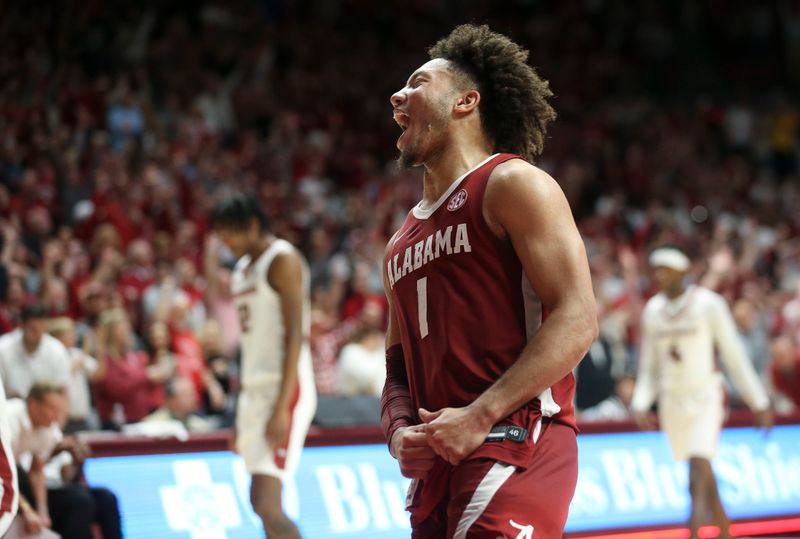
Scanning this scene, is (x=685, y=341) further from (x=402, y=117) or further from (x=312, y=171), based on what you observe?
(x=312, y=171)

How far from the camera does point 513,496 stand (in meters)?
2.97

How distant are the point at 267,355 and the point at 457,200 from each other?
3.47 meters

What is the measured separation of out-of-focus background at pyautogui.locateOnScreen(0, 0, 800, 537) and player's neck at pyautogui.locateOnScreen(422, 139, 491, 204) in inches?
157

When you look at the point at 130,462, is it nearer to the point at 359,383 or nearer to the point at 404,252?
the point at 359,383

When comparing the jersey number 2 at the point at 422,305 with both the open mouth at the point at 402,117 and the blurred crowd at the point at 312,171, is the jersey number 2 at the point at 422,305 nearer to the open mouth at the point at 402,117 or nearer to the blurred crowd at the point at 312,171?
the open mouth at the point at 402,117

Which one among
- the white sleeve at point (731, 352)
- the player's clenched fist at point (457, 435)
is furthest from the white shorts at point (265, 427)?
the white sleeve at point (731, 352)

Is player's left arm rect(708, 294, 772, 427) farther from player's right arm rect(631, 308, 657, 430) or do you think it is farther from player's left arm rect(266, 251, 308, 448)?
player's left arm rect(266, 251, 308, 448)

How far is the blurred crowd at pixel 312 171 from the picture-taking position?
10359 mm

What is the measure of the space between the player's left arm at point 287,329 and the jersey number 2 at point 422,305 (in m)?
3.16

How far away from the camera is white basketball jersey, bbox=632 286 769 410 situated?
8.95 m

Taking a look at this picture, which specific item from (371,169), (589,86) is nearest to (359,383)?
(371,169)

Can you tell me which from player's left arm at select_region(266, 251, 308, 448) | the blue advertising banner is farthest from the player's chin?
the blue advertising banner

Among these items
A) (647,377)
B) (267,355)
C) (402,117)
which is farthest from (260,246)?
(647,377)

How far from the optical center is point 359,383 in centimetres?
1085
